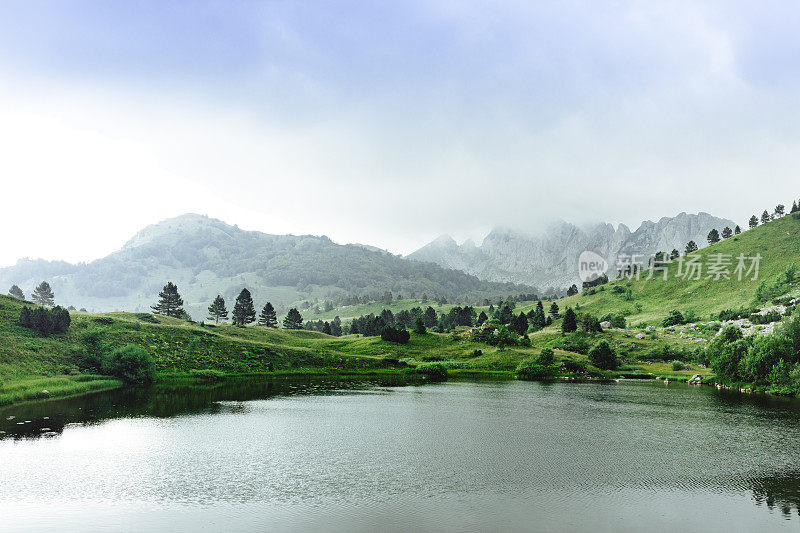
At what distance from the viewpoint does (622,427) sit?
6362cm

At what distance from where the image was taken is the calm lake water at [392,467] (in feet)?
105

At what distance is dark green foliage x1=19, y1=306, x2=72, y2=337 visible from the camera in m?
106

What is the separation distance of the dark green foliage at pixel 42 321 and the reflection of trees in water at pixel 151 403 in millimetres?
30329

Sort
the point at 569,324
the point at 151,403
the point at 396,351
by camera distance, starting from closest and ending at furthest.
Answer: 1. the point at 151,403
2. the point at 396,351
3. the point at 569,324

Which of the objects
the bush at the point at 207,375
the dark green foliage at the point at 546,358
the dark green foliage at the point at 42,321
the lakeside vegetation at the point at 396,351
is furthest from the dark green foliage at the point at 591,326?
the dark green foliage at the point at 42,321

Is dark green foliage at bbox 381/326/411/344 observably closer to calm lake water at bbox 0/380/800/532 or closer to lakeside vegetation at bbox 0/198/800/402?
lakeside vegetation at bbox 0/198/800/402

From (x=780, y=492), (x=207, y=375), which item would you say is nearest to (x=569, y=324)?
(x=207, y=375)

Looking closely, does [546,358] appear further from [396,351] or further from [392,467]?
[392,467]

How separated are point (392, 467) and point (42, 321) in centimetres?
10200

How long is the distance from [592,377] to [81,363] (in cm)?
13265

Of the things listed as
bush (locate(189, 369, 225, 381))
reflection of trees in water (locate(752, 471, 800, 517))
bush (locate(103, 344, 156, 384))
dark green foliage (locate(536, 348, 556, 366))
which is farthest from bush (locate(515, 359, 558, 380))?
bush (locate(103, 344, 156, 384))

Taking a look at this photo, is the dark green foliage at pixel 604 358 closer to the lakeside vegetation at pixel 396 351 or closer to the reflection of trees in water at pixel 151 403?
the lakeside vegetation at pixel 396 351

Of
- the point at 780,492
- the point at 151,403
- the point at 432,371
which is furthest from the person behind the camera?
the point at 432,371

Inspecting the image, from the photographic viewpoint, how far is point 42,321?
10556 cm
